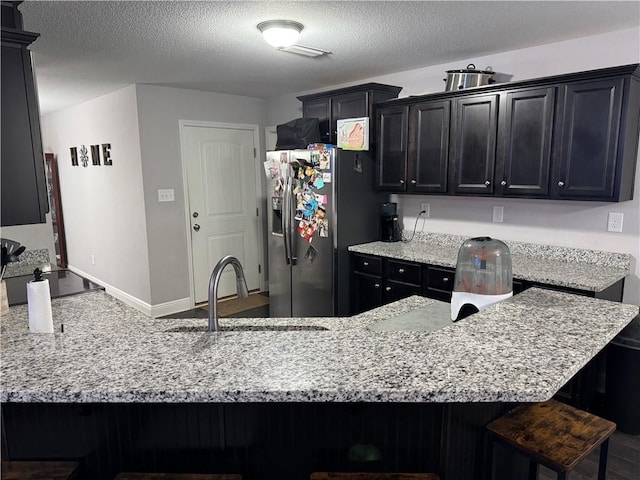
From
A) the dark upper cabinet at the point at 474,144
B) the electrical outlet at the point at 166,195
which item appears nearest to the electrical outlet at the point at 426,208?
the dark upper cabinet at the point at 474,144

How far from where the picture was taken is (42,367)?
3.92 ft

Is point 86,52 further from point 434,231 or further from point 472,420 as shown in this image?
point 472,420

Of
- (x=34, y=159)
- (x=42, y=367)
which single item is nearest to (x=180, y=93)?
(x=34, y=159)

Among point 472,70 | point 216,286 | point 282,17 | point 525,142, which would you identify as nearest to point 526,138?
point 525,142

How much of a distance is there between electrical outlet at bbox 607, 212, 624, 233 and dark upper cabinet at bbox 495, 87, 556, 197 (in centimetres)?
44

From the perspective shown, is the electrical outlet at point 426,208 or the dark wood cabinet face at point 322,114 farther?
the dark wood cabinet face at point 322,114

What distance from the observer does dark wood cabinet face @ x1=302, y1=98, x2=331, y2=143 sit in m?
4.16

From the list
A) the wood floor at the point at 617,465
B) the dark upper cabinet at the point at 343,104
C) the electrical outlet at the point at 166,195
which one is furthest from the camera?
the electrical outlet at the point at 166,195

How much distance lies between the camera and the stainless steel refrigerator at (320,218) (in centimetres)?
365

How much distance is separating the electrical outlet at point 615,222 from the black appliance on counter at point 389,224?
1.60 m

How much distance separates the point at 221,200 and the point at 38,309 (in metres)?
3.57

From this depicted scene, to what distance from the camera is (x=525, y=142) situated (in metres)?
2.92

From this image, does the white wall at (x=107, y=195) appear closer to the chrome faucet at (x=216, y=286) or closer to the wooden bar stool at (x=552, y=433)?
the chrome faucet at (x=216, y=286)

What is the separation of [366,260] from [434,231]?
671mm
